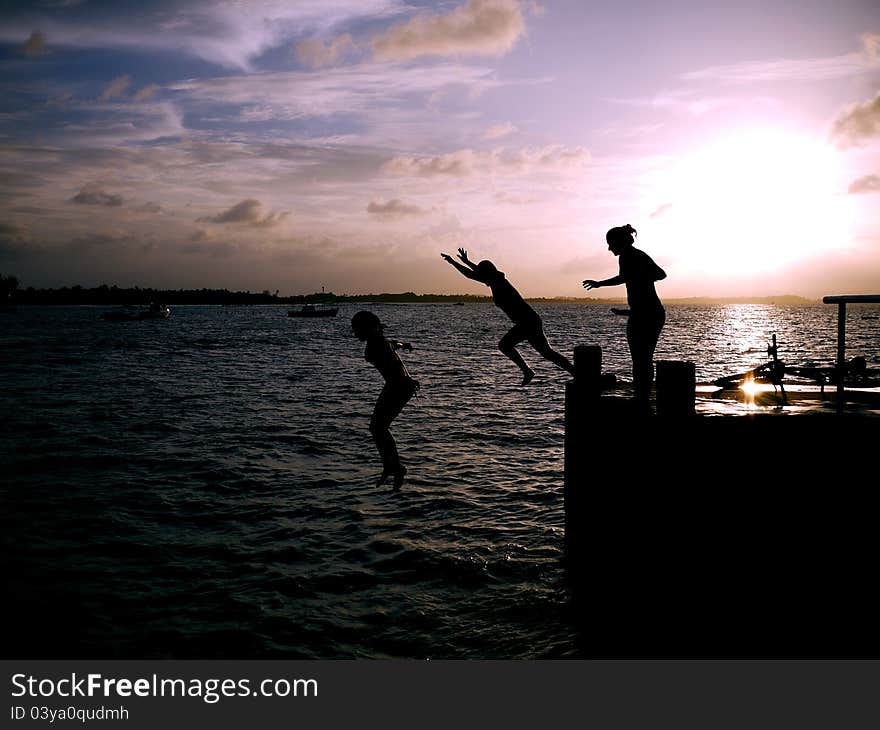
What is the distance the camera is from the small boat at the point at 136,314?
596 ft

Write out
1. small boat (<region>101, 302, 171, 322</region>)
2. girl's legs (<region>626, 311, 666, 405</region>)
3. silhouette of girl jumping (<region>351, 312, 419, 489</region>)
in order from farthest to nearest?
small boat (<region>101, 302, 171, 322</region>) → girl's legs (<region>626, 311, 666, 405</region>) → silhouette of girl jumping (<region>351, 312, 419, 489</region>)

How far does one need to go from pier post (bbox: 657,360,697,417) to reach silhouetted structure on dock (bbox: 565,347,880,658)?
2 cm

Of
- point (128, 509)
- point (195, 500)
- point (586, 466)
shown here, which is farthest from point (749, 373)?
point (128, 509)

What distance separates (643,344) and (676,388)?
850 millimetres

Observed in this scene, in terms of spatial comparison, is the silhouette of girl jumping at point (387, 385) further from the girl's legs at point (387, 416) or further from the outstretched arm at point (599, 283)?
the outstretched arm at point (599, 283)

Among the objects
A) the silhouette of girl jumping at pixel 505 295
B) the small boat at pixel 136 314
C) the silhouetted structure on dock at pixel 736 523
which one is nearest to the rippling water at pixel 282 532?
the silhouetted structure on dock at pixel 736 523

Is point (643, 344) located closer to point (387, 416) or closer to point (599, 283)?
point (599, 283)

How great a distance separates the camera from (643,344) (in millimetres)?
9703

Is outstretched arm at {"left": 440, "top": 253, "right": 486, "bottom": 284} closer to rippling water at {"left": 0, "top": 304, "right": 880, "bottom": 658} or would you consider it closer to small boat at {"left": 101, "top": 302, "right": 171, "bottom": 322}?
rippling water at {"left": 0, "top": 304, "right": 880, "bottom": 658}

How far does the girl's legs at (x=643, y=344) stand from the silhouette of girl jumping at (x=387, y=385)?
141 inches

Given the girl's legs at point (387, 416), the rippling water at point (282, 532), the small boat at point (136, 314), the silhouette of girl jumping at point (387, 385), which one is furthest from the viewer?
the small boat at point (136, 314)

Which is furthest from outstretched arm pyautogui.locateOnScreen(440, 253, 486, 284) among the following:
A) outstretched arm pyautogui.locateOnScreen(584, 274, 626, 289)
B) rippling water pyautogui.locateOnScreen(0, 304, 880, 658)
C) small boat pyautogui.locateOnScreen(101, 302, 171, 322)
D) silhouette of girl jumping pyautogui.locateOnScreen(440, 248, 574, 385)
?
small boat pyautogui.locateOnScreen(101, 302, 171, 322)

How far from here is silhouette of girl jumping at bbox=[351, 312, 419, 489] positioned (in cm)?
784
